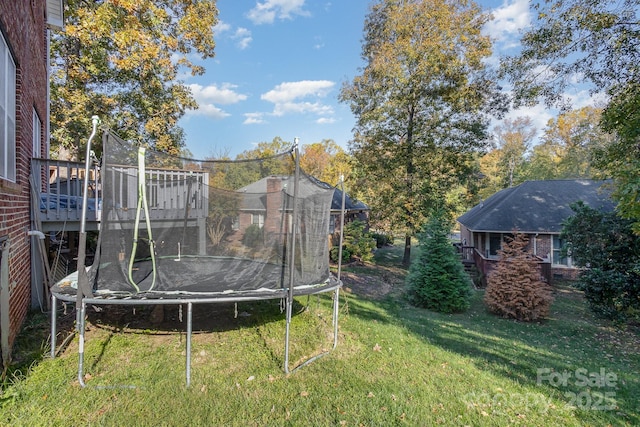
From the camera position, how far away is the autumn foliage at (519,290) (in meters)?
7.88

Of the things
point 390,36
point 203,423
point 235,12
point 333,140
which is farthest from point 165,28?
point 333,140

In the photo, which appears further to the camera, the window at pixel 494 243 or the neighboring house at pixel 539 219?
the window at pixel 494 243

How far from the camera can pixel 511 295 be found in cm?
803

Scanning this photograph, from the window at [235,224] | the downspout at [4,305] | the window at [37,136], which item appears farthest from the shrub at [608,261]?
the window at [37,136]

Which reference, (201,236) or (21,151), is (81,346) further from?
(21,151)

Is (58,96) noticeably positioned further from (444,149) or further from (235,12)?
(444,149)

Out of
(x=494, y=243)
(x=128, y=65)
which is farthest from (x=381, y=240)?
(x=128, y=65)

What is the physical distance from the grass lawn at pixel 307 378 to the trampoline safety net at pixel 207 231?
2.77ft

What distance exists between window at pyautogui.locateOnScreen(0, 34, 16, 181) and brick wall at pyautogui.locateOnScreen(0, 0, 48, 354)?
4.4 inches

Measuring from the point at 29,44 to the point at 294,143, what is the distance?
422cm

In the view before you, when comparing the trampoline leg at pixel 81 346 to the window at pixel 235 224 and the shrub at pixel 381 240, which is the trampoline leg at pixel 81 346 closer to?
the window at pixel 235 224

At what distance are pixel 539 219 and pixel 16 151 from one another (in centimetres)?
1647

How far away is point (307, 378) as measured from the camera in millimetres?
3469

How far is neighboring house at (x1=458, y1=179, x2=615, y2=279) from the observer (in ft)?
43.9
